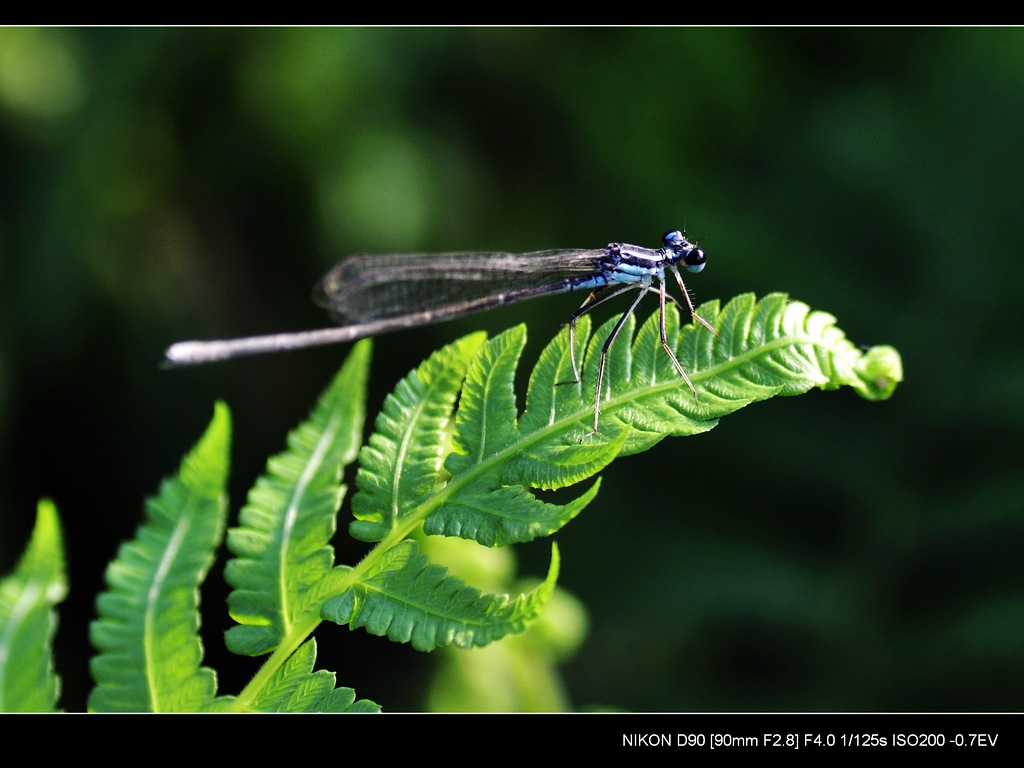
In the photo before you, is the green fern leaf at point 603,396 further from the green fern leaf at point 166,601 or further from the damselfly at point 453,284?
the damselfly at point 453,284

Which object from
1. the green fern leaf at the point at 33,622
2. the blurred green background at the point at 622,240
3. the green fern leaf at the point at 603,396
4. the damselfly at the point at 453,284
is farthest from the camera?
the blurred green background at the point at 622,240

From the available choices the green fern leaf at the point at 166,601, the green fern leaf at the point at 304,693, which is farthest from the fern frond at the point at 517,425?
the green fern leaf at the point at 166,601

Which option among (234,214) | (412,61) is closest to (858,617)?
(412,61)

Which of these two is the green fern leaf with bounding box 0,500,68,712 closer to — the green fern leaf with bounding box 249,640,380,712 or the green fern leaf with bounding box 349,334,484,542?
the green fern leaf with bounding box 249,640,380,712

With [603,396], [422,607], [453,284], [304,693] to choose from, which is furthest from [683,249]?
[304,693]
